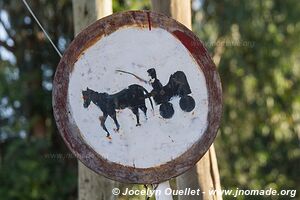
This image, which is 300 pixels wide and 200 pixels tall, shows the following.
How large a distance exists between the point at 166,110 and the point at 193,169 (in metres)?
1.16

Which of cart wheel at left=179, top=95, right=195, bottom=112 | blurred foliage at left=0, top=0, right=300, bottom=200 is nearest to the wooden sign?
cart wheel at left=179, top=95, right=195, bottom=112

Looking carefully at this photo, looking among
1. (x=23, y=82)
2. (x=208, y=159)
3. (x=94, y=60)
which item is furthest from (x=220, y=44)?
(x=94, y=60)

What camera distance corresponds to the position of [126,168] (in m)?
2.99

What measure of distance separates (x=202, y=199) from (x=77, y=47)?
1.41 m

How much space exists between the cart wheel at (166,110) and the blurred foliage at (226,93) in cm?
451

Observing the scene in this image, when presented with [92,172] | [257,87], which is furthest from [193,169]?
[257,87]

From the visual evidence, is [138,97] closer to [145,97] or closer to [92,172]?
[145,97]

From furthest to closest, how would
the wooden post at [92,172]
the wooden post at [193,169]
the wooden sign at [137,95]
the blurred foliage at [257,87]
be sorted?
1. the blurred foliage at [257,87]
2. the wooden post at [92,172]
3. the wooden post at [193,169]
4. the wooden sign at [137,95]

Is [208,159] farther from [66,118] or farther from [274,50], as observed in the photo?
[274,50]

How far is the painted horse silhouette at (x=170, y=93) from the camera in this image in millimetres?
3059

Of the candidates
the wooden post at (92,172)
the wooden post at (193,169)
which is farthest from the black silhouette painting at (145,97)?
the wooden post at (92,172)

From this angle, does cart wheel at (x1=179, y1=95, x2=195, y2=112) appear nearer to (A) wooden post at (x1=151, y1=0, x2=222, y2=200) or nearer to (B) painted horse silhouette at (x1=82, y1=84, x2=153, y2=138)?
(B) painted horse silhouette at (x1=82, y1=84, x2=153, y2=138)

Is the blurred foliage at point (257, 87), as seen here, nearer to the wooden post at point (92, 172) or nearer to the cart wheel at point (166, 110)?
the wooden post at point (92, 172)

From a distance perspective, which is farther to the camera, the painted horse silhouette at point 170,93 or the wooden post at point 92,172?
the wooden post at point 92,172
